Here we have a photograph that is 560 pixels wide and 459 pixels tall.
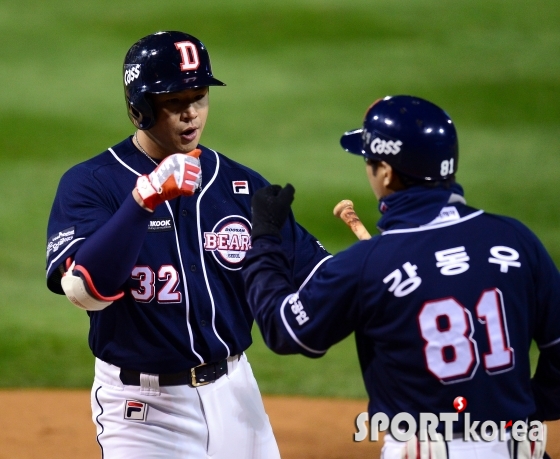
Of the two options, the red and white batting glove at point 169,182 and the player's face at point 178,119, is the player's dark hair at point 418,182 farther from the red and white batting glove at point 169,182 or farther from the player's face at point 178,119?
the player's face at point 178,119

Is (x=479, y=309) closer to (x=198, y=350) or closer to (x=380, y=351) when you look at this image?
(x=380, y=351)

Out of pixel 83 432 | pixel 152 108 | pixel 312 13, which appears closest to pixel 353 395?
pixel 83 432

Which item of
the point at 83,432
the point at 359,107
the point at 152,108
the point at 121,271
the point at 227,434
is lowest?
the point at 83,432

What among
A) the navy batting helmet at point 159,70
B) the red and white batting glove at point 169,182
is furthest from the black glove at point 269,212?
the navy batting helmet at point 159,70

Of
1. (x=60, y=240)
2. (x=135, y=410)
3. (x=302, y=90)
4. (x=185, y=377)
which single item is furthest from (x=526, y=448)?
(x=302, y=90)

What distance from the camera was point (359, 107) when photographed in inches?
354

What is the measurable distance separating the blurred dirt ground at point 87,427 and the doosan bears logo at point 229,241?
202 centimetres

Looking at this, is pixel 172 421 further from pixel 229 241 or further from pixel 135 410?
pixel 229 241

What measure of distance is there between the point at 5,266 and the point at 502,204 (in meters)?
4.40

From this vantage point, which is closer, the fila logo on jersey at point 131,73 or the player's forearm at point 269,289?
the player's forearm at point 269,289

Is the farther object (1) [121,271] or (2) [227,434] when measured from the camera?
(2) [227,434]

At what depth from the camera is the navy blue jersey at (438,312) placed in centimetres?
238

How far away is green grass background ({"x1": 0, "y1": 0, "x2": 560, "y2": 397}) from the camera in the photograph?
8.14 m

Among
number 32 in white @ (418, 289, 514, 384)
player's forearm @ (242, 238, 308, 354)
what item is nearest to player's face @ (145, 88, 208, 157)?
player's forearm @ (242, 238, 308, 354)
